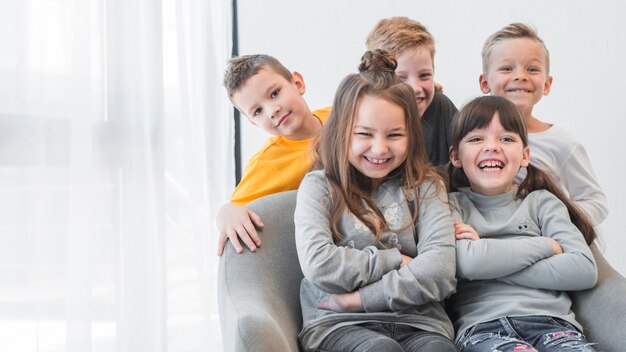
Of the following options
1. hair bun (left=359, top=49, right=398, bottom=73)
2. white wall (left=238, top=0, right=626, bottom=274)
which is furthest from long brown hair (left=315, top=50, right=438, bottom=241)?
white wall (left=238, top=0, right=626, bottom=274)

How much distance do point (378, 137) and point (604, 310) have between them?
1.90ft

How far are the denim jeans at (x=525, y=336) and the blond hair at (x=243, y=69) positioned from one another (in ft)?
2.78

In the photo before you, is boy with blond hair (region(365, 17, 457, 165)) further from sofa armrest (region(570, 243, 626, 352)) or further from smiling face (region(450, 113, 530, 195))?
sofa armrest (region(570, 243, 626, 352))

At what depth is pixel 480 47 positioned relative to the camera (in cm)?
263

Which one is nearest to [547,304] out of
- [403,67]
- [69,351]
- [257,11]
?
[403,67]

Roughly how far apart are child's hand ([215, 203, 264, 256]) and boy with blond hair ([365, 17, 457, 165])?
53 cm

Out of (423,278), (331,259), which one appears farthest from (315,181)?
(423,278)

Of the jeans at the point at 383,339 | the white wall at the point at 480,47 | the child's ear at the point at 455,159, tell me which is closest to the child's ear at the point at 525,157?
the child's ear at the point at 455,159

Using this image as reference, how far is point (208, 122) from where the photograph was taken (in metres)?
2.60

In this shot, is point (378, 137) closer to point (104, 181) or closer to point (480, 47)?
point (104, 181)

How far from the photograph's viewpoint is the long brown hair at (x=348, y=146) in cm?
146

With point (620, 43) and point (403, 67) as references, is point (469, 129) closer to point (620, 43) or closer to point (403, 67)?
point (403, 67)

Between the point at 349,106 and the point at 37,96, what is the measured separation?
2.47 ft

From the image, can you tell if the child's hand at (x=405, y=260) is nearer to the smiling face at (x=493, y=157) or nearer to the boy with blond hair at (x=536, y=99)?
the smiling face at (x=493, y=157)
